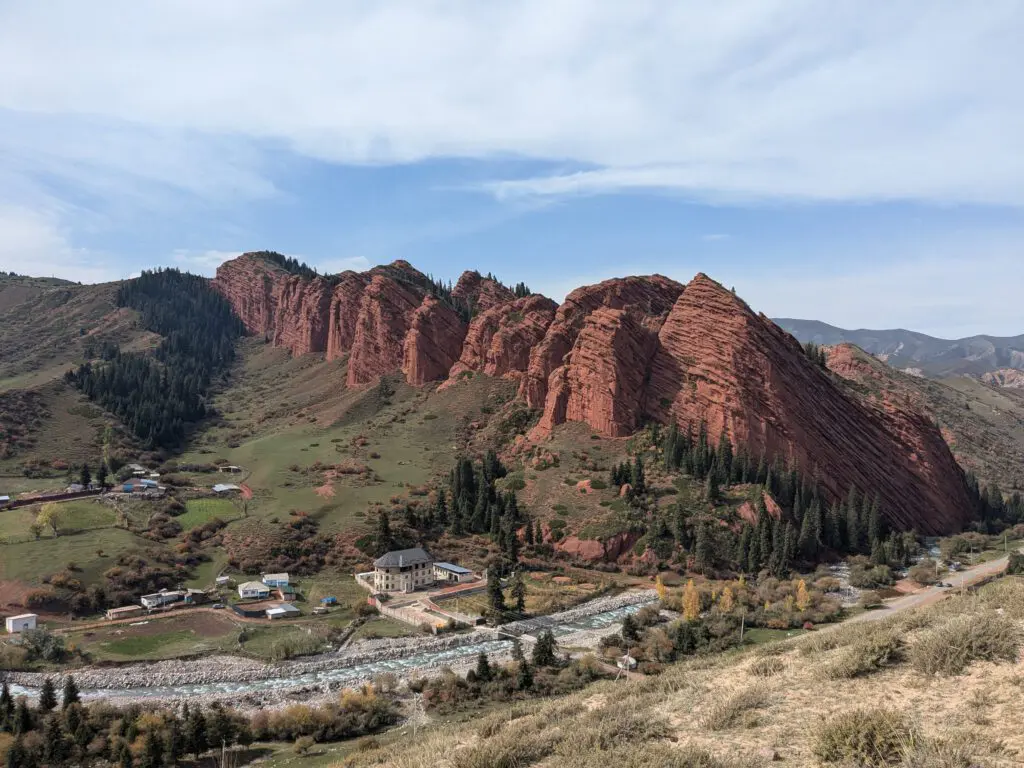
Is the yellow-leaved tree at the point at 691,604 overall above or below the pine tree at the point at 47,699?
below

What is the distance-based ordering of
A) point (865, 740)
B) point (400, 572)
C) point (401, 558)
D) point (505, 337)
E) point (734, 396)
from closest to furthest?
1. point (865, 740)
2. point (400, 572)
3. point (401, 558)
4. point (734, 396)
5. point (505, 337)

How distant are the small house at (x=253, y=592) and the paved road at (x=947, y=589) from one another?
167ft

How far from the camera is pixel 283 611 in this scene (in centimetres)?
5650

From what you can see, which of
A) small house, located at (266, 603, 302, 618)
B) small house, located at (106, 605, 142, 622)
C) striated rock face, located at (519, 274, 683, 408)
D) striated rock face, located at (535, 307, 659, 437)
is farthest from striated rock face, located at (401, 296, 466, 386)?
small house, located at (106, 605, 142, 622)

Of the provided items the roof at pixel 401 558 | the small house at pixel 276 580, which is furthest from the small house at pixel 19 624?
the roof at pixel 401 558

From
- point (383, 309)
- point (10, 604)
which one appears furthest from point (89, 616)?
point (383, 309)

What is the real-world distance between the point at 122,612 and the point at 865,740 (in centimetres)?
6109

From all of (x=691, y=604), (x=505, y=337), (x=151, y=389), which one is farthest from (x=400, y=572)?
(x=151, y=389)

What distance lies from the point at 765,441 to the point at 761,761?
2979 inches

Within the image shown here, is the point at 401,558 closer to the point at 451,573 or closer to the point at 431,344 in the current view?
the point at 451,573

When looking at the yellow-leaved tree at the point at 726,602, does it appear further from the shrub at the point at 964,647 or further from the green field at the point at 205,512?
the green field at the point at 205,512

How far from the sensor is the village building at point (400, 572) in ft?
213

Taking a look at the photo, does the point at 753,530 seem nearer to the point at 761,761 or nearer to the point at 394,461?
the point at 394,461

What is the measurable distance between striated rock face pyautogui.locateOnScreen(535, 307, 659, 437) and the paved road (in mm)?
38765
